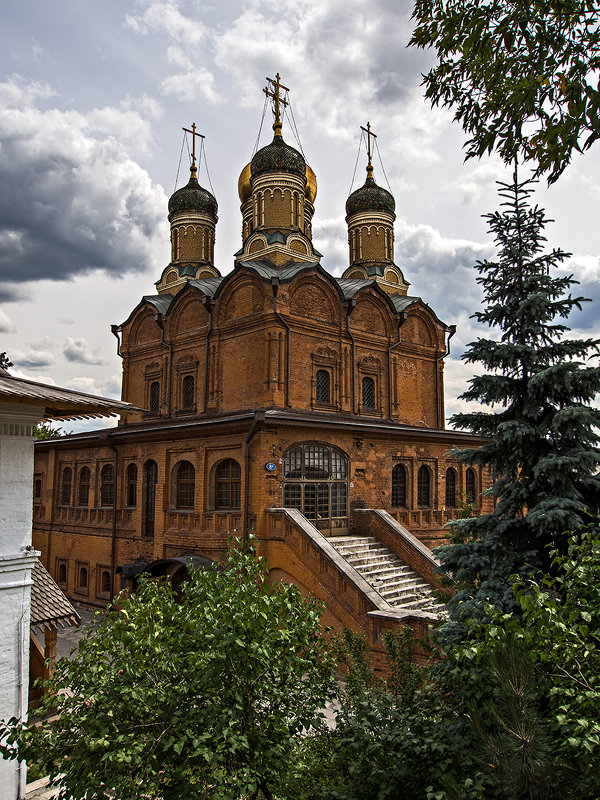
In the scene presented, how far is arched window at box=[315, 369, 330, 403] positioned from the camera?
21.4 metres

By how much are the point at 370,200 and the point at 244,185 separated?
6615mm

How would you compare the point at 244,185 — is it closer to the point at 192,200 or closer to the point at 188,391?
the point at 192,200

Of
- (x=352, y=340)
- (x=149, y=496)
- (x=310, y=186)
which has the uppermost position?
(x=310, y=186)

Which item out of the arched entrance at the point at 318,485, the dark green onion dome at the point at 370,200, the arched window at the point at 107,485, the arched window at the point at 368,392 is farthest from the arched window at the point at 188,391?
the dark green onion dome at the point at 370,200

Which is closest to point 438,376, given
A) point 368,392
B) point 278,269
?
point 368,392

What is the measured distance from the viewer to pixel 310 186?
30547mm

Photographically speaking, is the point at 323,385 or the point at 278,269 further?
the point at 278,269

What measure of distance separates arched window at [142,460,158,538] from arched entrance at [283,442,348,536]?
5213 mm

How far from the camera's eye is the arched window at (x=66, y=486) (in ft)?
78.8

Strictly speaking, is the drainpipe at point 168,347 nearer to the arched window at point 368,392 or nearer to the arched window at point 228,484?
the arched window at point 228,484

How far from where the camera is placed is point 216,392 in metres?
21.7

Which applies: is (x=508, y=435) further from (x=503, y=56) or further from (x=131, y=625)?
(x=131, y=625)

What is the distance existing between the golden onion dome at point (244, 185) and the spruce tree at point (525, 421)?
75.0 ft

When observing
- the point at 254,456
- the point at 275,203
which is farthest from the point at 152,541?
the point at 275,203
